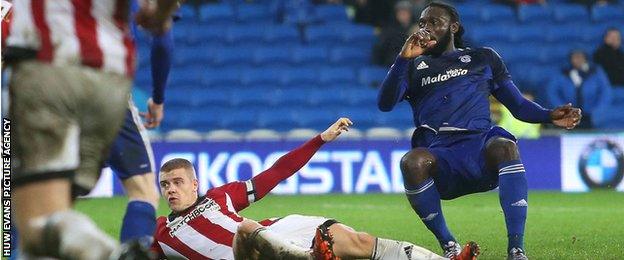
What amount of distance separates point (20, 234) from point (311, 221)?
2.57 m

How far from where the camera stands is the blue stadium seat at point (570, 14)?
59.7 ft

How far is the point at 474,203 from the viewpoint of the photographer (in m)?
12.1

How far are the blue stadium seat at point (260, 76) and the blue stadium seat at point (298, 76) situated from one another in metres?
0.09

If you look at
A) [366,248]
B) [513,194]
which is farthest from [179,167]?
[513,194]

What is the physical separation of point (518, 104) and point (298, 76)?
9695 millimetres

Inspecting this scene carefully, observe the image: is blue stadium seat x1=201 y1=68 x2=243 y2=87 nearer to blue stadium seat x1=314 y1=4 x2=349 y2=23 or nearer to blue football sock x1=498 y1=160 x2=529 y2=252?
blue stadium seat x1=314 y1=4 x2=349 y2=23

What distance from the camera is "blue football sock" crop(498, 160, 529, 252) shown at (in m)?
6.49

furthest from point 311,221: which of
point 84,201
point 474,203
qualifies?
point 84,201

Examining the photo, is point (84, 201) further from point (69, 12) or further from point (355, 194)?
point (69, 12)

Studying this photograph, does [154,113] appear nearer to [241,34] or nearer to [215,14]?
[241,34]

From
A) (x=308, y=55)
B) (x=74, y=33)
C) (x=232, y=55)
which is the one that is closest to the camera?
(x=74, y=33)

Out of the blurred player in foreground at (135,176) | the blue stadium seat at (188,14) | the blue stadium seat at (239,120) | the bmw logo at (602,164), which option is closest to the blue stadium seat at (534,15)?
the bmw logo at (602,164)

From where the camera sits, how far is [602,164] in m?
13.9

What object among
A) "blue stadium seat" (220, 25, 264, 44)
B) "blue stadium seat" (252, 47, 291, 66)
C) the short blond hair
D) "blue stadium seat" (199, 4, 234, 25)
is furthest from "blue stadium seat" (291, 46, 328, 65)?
the short blond hair
